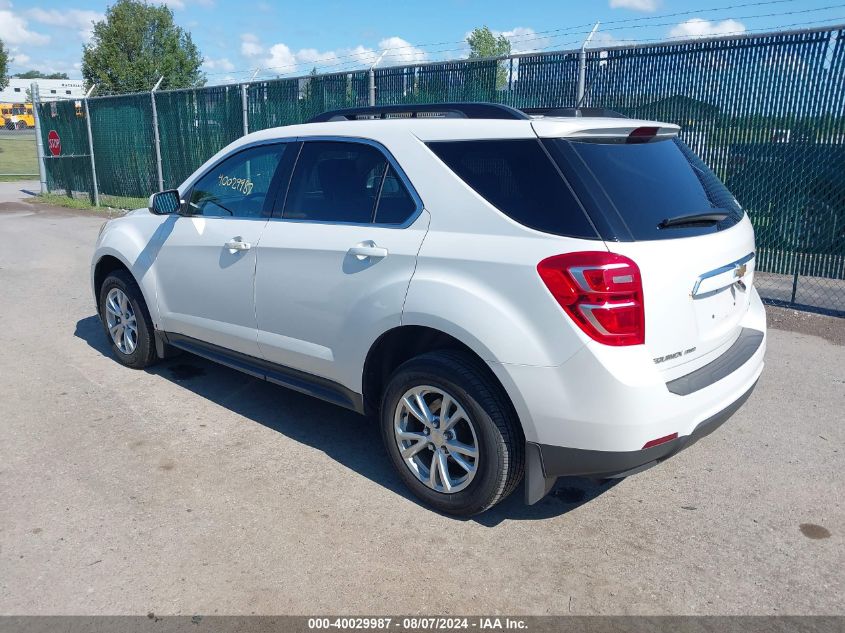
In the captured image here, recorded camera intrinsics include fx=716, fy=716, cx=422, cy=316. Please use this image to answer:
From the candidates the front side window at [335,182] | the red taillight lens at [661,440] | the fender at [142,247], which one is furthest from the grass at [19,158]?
the red taillight lens at [661,440]

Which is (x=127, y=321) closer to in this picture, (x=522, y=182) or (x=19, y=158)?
(x=522, y=182)

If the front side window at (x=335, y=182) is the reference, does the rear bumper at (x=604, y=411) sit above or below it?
below

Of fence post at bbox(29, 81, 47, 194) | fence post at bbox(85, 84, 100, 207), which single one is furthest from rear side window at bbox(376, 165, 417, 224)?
fence post at bbox(29, 81, 47, 194)

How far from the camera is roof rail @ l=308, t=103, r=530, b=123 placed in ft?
11.4

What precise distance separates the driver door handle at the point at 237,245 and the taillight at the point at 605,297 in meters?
2.22

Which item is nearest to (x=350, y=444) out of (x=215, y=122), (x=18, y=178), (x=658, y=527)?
(x=658, y=527)

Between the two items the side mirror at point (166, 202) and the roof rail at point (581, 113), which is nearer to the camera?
the roof rail at point (581, 113)

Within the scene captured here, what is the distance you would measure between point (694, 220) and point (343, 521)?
220 centimetres

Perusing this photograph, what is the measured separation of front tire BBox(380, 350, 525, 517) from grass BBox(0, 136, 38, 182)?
27.1 meters

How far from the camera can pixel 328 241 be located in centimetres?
391

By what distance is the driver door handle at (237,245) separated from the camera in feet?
14.4

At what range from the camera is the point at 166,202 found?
505 centimetres

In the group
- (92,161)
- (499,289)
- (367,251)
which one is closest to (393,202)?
(367,251)

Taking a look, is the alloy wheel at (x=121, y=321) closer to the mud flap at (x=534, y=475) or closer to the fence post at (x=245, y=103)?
the mud flap at (x=534, y=475)
